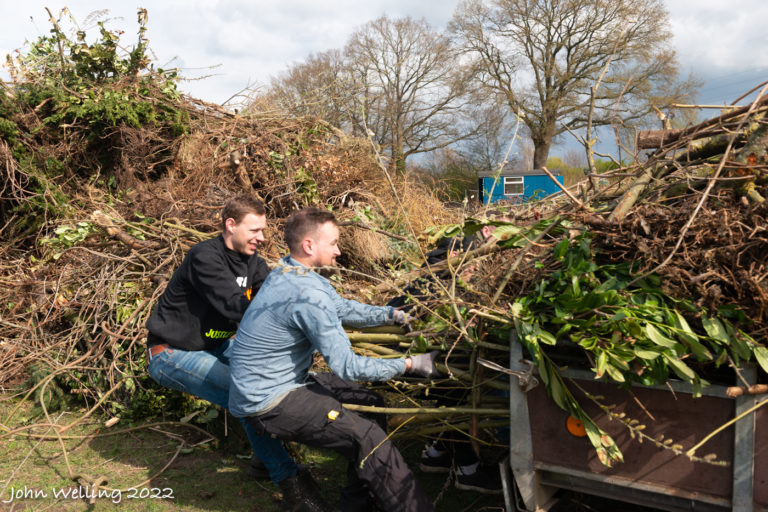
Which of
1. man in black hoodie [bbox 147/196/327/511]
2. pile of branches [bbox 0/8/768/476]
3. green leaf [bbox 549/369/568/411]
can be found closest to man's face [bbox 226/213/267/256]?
man in black hoodie [bbox 147/196/327/511]

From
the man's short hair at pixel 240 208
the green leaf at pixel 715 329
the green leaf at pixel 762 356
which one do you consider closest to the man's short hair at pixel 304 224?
the man's short hair at pixel 240 208

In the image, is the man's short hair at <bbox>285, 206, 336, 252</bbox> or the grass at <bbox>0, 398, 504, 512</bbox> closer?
the man's short hair at <bbox>285, 206, 336, 252</bbox>

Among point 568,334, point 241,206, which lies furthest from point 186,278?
point 568,334

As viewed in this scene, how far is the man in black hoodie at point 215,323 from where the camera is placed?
11.0 ft

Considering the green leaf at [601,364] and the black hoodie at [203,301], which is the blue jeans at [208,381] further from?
the green leaf at [601,364]

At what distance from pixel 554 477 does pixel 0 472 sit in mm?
3734

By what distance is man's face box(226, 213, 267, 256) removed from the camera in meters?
3.73

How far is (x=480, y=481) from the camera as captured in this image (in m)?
3.25

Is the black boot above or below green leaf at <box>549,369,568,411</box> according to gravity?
below

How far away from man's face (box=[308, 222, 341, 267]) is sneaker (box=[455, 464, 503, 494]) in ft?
4.86

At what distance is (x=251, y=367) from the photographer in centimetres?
288

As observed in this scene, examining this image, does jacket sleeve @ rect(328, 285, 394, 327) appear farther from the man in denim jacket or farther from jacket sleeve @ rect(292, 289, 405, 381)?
jacket sleeve @ rect(292, 289, 405, 381)

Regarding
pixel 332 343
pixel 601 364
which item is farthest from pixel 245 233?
pixel 601 364

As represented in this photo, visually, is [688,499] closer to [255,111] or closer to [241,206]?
[241,206]
